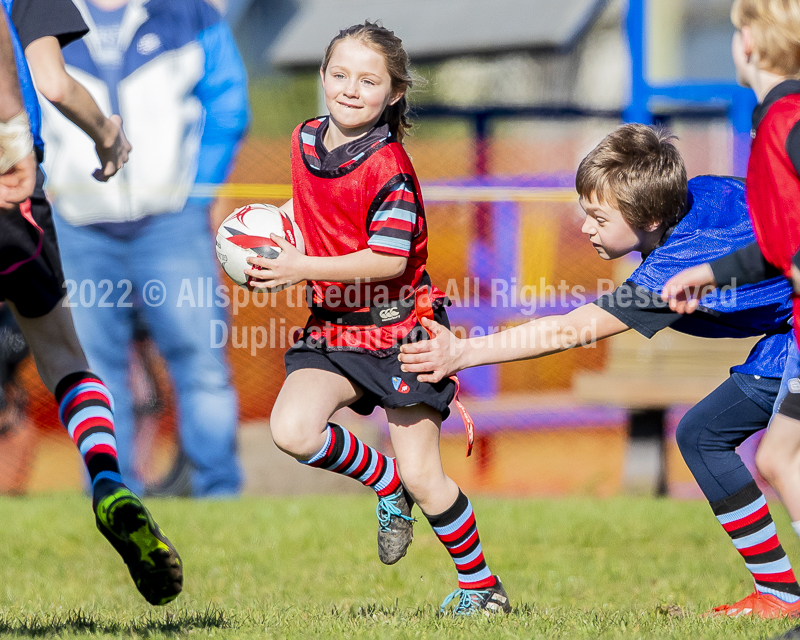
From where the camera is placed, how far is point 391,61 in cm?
346

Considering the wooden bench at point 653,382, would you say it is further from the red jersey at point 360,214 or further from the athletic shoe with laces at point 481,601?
the red jersey at point 360,214

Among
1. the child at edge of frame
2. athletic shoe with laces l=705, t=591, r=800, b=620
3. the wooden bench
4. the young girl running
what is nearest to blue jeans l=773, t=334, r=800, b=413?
the child at edge of frame

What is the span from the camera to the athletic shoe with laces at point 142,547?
296 centimetres

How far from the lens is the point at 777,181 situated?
273 cm

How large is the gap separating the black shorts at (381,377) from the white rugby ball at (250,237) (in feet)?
1.15

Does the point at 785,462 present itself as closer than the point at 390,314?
Yes

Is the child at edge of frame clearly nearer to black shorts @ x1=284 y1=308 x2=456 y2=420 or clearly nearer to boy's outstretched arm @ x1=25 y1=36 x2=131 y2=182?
black shorts @ x1=284 y1=308 x2=456 y2=420

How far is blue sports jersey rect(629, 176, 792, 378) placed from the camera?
3.23 m

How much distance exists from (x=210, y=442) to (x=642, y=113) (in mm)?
4140

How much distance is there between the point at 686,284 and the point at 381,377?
3.78ft

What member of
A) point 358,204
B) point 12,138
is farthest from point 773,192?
point 12,138

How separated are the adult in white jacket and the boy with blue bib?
12.4 ft

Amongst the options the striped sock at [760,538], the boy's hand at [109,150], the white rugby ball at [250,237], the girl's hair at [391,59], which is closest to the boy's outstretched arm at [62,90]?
the boy's hand at [109,150]

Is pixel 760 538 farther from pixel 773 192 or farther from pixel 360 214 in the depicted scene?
pixel 360 214
